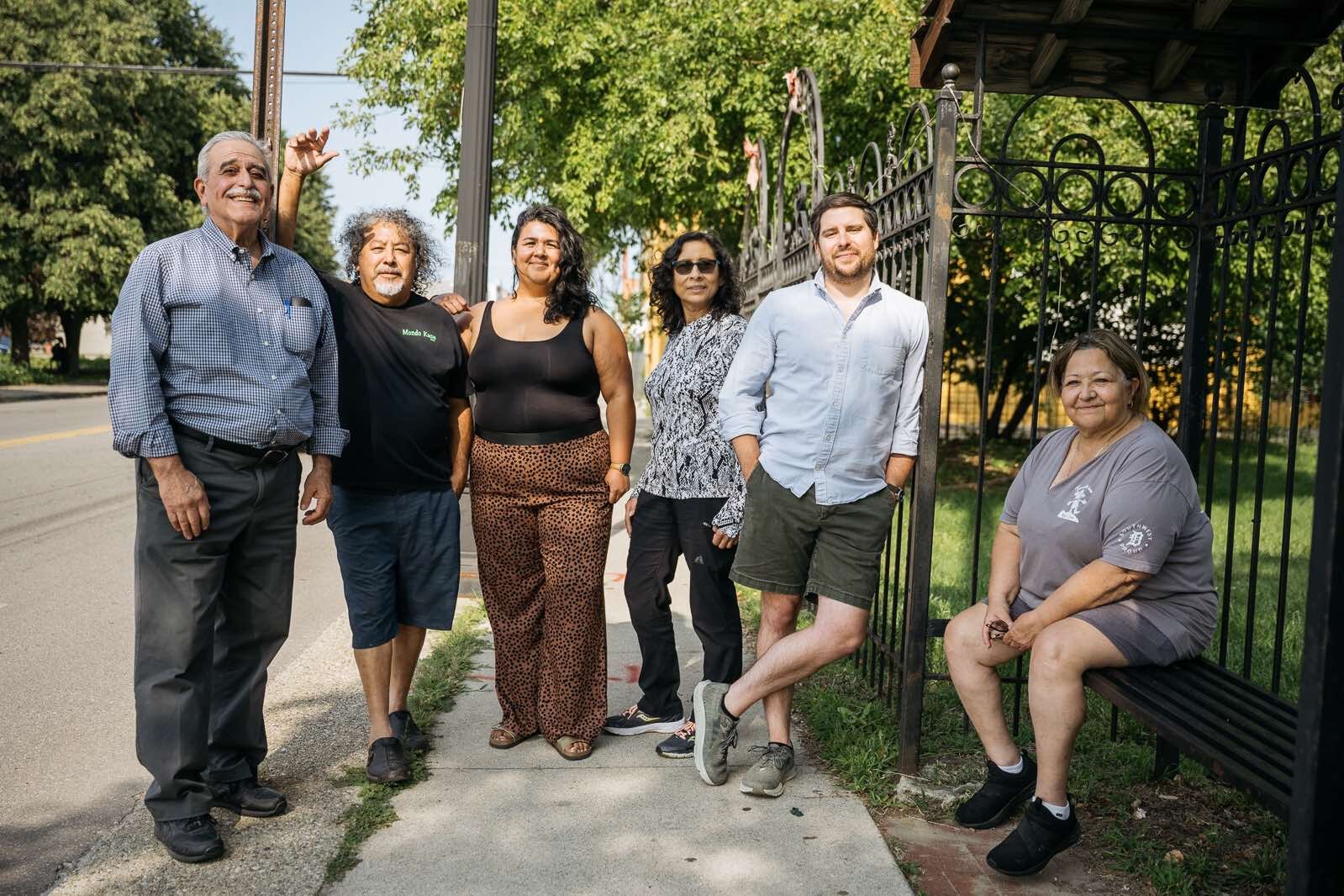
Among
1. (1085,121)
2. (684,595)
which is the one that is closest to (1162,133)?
(1085,121)

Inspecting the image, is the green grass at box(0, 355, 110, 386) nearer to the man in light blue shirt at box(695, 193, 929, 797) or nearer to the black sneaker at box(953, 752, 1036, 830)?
the man in light blue shirt at box(695, 193, 929, 797)

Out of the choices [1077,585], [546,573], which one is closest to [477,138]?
[546,573]

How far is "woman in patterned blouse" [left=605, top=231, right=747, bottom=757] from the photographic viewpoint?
13.9ft

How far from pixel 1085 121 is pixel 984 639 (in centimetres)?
866

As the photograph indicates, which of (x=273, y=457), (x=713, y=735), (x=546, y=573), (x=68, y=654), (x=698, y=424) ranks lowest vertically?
(x=68, y=654)

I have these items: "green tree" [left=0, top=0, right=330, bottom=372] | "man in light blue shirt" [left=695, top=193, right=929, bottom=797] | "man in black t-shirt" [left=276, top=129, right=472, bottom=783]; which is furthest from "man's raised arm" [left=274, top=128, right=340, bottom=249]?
"green tree" [left=0, top=0, right=330, bottom=372]

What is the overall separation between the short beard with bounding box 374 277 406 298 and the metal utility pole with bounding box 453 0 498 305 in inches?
108

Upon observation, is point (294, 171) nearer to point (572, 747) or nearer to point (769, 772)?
point (572, 747)

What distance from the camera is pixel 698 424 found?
4266 millimetres

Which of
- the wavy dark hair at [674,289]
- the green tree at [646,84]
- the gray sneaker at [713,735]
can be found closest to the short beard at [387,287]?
the wavy dark hair at [674,289]

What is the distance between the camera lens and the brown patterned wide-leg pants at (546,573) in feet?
13.5

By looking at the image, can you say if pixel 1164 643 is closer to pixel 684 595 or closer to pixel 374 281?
pixel 374 281

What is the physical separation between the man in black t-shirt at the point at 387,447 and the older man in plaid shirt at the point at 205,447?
38 cm

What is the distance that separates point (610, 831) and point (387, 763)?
0.84m
